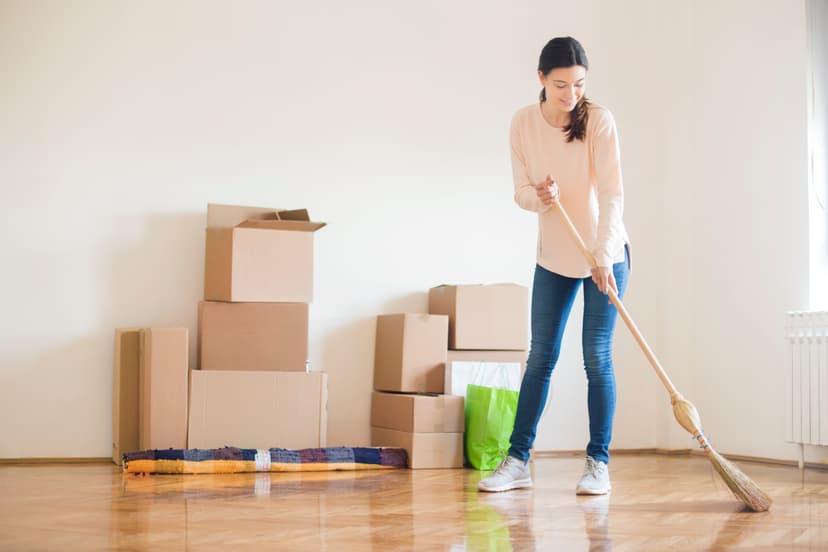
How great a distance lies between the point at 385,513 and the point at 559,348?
749mm

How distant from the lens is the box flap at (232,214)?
3.59m

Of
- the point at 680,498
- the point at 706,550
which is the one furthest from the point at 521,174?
Answer: the point at 706,550

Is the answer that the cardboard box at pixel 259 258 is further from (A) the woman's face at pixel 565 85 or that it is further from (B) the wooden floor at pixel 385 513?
(A) the woman's face at pixel 565 85

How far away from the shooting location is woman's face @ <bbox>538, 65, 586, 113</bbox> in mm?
2580

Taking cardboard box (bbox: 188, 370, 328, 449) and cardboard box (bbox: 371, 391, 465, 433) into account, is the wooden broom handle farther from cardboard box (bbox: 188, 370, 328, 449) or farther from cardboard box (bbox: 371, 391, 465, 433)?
cardboard box (bbox: 188, 370, 328, 449)

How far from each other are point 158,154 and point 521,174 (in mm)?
1592

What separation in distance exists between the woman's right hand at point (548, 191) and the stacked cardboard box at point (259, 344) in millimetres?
1059

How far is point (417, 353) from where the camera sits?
3658 mm

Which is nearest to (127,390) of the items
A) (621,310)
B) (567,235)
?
(567,235)

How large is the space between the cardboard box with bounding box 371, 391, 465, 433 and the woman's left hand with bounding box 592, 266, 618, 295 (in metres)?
1.10

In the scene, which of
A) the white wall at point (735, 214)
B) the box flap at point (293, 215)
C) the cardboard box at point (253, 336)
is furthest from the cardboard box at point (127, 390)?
the white wall at point (735, 214)

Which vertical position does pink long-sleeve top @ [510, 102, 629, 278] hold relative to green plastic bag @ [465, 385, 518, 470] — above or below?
above

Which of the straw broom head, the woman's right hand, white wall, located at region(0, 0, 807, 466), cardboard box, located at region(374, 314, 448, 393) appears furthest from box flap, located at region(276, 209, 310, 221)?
the straw broom head

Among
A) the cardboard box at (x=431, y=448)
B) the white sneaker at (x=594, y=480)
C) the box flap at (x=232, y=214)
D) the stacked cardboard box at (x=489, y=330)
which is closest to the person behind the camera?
the white sneaker at (x=594, y=480)
